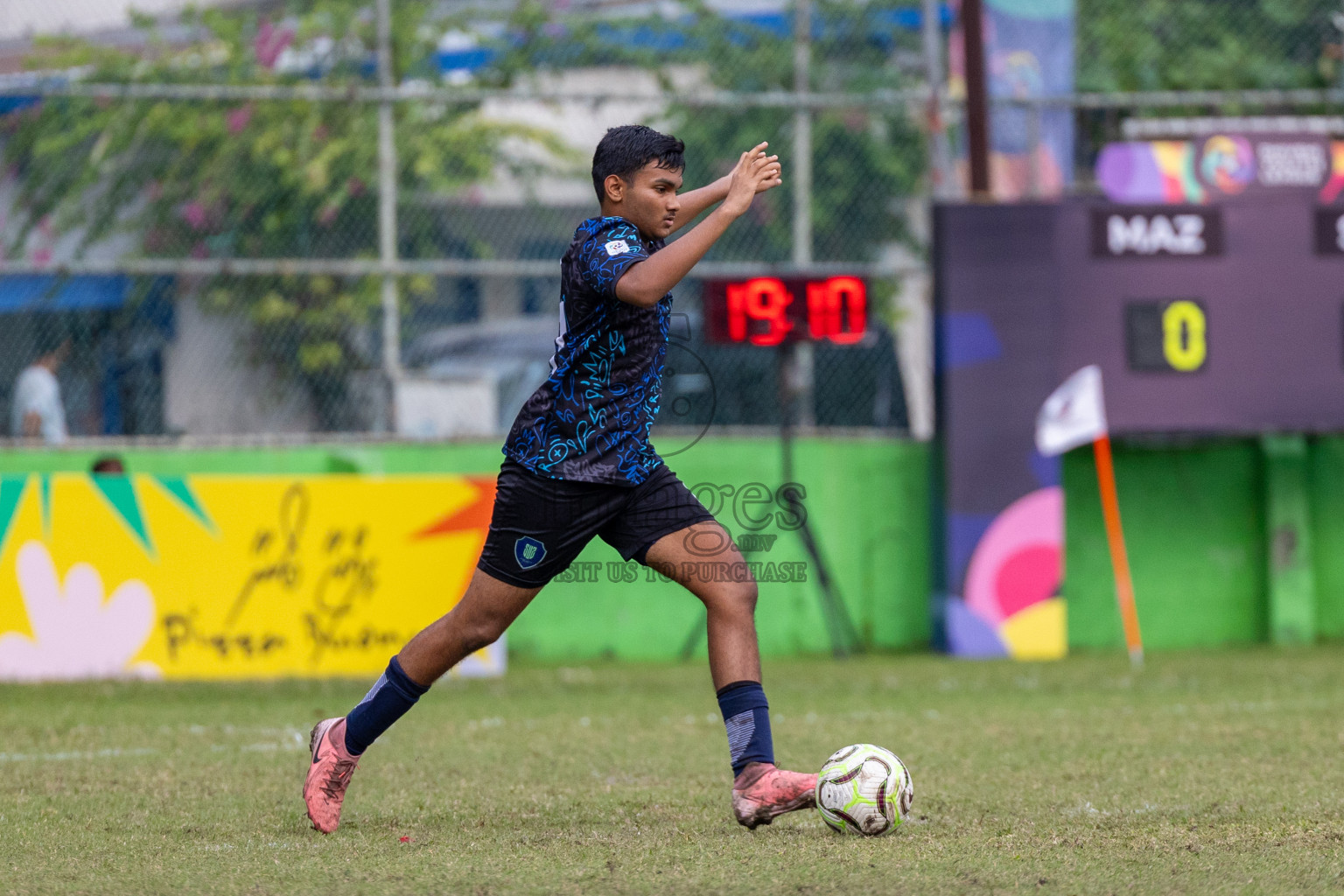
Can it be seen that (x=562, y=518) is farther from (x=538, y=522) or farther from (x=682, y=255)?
(x=682, y=255)

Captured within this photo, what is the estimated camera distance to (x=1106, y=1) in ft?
47.5

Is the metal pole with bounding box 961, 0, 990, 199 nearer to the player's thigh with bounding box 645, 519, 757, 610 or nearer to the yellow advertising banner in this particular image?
the yellow advertising banner

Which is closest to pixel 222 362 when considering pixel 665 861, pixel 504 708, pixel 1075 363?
pixel 504 708

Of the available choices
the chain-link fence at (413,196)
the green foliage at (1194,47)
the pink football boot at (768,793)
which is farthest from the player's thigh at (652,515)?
the green foliage at (1194,47)

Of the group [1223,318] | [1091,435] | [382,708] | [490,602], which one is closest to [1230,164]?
[1223,318]

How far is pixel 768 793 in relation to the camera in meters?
4.63

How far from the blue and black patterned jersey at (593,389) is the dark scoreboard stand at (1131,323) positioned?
662cm

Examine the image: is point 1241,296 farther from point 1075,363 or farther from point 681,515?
point 681,515

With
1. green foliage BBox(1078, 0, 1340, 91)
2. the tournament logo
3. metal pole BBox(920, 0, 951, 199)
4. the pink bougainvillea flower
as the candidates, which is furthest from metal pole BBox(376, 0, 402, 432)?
green foliage BBox(1078, 0, 1340, 91)

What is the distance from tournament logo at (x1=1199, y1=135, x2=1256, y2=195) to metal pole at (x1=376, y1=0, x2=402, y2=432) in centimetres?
541

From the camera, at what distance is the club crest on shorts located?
4.80 metres

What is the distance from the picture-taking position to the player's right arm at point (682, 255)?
14.5ft

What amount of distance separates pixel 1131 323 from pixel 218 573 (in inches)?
229

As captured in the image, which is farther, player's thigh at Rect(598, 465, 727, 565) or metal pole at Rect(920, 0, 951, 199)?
metal pole at Rect(920, 0, 951, 199)
